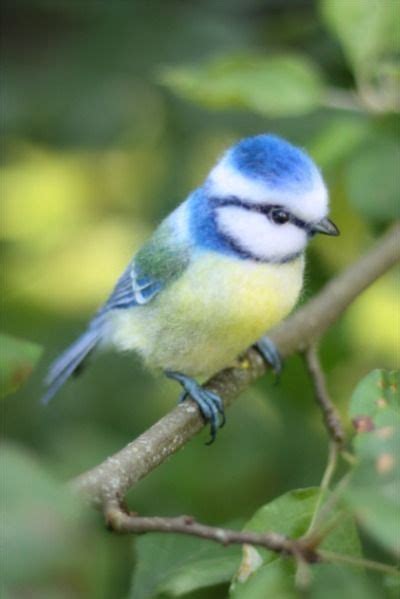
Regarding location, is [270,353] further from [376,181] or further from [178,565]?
[178,565]

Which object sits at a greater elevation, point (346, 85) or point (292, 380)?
point (346, 85)

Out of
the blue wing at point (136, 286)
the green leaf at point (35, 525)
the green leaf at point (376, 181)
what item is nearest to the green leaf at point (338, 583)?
the green leaf at point (35, 525)

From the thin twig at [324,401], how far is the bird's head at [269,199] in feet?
0.65

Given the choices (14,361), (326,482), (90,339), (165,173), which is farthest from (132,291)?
(14,361)

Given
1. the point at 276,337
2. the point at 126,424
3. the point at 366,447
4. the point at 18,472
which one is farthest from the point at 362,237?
the point at 18,472

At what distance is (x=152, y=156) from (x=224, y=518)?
1.03 m

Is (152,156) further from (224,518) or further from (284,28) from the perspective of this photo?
(224,518)

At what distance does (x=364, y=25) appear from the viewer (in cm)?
176

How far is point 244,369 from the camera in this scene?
5.80ft

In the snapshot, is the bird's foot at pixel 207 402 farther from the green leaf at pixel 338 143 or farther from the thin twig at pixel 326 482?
the green leaf at pixel 338 143

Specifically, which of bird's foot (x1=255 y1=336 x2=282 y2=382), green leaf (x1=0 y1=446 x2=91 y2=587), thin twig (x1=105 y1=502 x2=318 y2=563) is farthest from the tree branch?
green leaf (x1=0 y1=446 x2=91 y2=587)

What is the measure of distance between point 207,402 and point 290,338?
0.30 m

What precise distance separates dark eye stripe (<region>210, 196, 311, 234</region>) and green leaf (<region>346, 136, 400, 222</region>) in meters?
0.21

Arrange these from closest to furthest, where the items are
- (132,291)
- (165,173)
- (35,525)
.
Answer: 1. (35,525)
2. (132,291)
3. (165,173)
